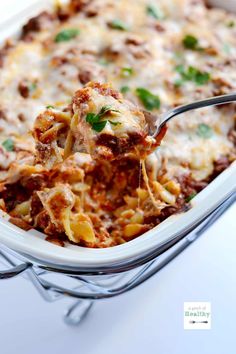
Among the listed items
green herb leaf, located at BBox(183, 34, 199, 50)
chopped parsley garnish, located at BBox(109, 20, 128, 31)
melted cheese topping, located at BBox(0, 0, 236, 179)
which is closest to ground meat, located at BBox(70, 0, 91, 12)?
melted cheese topping, located at BBox(0, 0, 236, 179)

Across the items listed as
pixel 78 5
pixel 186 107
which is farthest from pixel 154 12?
pixel 186 107

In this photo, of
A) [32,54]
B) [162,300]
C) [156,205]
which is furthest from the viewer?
[32,54]

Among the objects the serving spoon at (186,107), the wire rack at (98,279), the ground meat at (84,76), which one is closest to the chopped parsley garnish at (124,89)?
the ground meat at (84,76)

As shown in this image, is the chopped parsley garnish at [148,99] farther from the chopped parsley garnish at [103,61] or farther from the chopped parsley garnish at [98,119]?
the chopped parsley garnish at [98,119]

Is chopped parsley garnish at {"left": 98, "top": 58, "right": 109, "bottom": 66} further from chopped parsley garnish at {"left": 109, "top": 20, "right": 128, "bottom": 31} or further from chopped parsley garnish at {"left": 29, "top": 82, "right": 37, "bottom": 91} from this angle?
chopped parsley garnish at {"left": 29, "top": 82, "right": 37, "bottom": 91}

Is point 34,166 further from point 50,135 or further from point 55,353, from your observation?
point 55,353

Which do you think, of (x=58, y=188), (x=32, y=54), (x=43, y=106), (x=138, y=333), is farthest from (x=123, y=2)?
(x=138, y=333)

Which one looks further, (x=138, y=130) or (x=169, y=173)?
(x=169, y=173)
